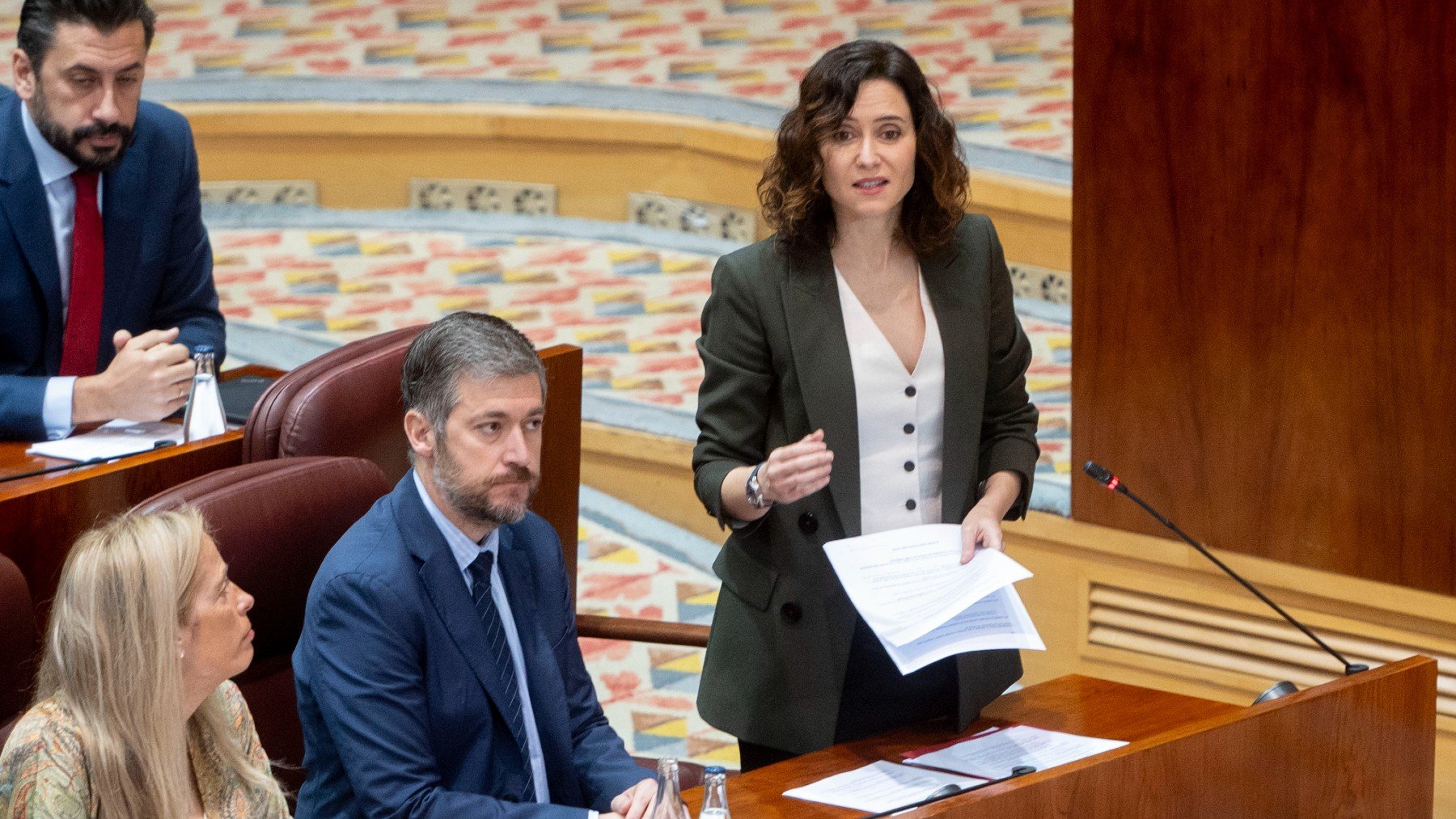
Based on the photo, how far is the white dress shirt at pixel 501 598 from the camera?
5.87ft

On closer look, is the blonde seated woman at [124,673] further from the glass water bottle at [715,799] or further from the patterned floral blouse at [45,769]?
the glass water bottle at [715,799]

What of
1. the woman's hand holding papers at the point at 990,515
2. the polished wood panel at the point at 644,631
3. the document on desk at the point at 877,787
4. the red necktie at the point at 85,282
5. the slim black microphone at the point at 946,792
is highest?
the red necktie at the point at 85,282

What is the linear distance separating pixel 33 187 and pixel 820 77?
1.32m

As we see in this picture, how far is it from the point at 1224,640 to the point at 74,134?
2.08 meters

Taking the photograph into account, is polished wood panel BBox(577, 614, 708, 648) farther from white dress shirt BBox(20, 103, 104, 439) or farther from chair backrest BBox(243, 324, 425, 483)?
white dress shirt BBox(20, 103, 104, 439)

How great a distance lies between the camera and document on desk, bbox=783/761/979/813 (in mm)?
1750

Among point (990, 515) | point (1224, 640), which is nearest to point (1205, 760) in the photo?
point (990, 515)

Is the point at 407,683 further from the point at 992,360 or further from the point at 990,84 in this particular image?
the point at 990,84

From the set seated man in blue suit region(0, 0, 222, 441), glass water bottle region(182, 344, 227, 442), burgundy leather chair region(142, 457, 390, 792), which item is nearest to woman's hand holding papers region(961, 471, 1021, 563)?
burgundy leather chair region(142, 457, 390, 792)

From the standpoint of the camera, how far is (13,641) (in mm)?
1775

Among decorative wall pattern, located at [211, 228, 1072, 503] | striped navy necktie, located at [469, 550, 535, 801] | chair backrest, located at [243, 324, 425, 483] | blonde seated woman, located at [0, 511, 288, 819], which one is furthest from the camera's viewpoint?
decorative wall pattern, located at [211, 228, 1072, 503]

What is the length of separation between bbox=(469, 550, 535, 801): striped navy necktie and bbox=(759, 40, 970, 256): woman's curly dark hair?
504 mm

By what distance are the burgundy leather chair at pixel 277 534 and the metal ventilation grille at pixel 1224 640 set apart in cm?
155

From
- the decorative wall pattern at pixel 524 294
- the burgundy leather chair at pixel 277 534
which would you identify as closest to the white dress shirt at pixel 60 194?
the burgundy leather chair at pixel 277 534
